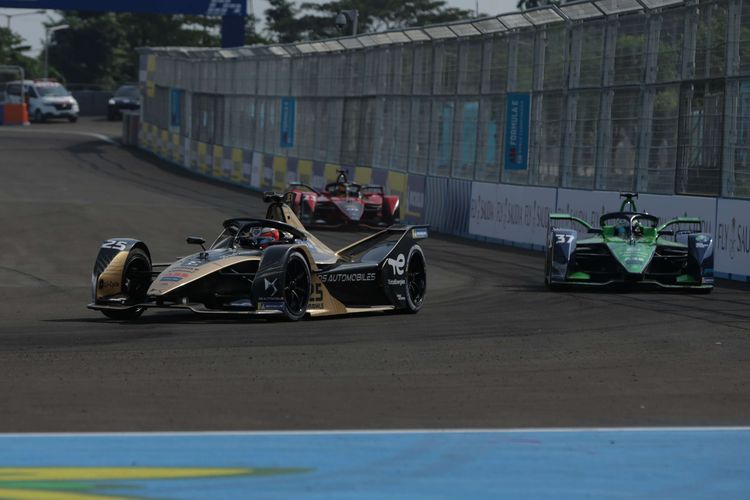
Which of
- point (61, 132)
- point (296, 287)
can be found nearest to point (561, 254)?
point (296, 287)

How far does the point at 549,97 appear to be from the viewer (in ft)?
81.9

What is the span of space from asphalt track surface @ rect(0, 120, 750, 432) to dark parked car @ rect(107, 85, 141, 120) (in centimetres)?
5677

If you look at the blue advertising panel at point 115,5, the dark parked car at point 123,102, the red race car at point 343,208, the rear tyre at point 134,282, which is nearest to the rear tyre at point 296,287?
the rear tyre at point 134,282

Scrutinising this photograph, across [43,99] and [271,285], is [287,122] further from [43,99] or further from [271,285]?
[43,99]

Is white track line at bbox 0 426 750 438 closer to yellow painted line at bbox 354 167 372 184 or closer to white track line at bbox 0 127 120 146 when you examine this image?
yellow painted line at bbox 354 167 372 184

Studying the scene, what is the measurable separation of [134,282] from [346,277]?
6.66ft

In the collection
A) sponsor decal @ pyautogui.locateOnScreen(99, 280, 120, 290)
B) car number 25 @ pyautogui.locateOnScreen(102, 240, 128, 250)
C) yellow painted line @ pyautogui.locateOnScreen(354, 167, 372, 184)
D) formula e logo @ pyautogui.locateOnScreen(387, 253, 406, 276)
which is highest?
yellow painted line @ pyautogui.locateOnScreen(354, 167, 372, 184)

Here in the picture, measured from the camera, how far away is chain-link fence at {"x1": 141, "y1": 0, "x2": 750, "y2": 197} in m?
19.7

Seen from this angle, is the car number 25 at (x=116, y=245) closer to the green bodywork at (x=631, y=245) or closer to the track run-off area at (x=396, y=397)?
the track run-off area at (x=396, y=397)

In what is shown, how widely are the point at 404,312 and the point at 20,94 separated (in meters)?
58.1

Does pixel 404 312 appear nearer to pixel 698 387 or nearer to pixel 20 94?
pixel 698 387

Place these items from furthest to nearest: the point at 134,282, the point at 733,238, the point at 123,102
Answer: the point at 123,102
the point at 733,238
the point at 134,282

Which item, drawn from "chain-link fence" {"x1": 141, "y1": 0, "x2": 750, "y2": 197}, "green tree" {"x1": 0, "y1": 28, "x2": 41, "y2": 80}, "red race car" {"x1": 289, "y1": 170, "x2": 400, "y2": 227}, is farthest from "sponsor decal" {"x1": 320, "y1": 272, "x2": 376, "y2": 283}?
"green tree" {"x1": 0, "y1": 28, "x2": 41, "y2": 80}

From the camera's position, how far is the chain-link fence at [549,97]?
1967 centimetres
